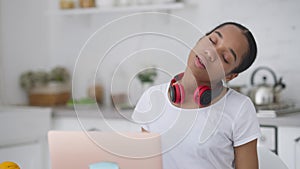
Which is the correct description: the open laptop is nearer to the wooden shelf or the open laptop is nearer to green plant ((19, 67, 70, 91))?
the wooden shelf

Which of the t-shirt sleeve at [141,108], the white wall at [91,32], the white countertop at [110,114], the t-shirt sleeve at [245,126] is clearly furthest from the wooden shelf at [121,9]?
the t-shirt sleeve at [141,108]

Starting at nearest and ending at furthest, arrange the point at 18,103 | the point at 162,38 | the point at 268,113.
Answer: the point at 162,38 → the point at 268,113 → the point at 18,103

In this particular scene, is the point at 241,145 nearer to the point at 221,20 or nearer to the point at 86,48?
the point at 86,48

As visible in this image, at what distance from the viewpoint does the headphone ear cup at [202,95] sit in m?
1.07

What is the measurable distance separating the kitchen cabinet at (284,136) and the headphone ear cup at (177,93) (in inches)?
56.5

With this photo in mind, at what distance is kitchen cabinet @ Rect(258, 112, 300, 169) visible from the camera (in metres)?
2.39

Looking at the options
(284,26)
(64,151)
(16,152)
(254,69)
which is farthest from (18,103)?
(64,151)

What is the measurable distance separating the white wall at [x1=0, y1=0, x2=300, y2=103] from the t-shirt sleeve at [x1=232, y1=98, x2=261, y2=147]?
4.72 ft

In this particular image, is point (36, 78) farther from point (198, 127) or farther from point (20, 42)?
point (198, 127)

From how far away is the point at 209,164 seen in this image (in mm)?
1181

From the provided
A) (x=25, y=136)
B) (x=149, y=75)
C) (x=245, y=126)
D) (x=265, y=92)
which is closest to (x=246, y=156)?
(x=245, y=126)

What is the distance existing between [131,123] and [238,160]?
0.30 m

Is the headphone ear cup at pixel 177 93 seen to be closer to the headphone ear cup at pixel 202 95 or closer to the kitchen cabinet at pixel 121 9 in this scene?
the headphone ear cup at pixel 202 95

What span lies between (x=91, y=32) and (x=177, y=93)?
8.30ft
